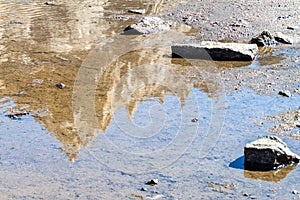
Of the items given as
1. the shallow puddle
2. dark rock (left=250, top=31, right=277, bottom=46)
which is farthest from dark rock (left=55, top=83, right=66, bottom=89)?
dark rock (left=250, top=31, right=277, bottom=46)

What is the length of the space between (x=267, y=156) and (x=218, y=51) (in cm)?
327

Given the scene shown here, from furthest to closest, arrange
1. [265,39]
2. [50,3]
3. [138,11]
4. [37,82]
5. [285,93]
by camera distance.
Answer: [50,3] → [138,11] → [265,39] → [37,82] → [285,93]

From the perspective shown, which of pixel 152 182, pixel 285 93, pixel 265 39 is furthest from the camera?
pixel 265 39

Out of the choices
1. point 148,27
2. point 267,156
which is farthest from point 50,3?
point 267,156

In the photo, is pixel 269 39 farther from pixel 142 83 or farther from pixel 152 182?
pixel 152 182

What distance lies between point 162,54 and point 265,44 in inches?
65.9

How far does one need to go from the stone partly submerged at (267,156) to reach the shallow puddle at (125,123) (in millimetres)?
93

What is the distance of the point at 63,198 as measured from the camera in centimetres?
448

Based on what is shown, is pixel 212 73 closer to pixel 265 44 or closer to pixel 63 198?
pixel 265 44

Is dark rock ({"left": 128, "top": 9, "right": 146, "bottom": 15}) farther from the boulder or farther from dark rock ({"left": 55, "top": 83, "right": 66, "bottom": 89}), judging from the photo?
dark rock ({"left": 55, "top": 83, "right": 66, "bottom": 89})

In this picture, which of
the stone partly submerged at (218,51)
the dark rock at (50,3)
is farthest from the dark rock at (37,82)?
the dark rock at (50,3)

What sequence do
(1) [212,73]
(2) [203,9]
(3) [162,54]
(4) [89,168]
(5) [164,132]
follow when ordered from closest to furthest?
(4) [89,168], (5) [164,132], (1) [212,73], (3) [162,54], (2) [203,9]

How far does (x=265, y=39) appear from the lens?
8.34 meters

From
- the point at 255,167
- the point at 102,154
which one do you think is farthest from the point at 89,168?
the point at 255,167
